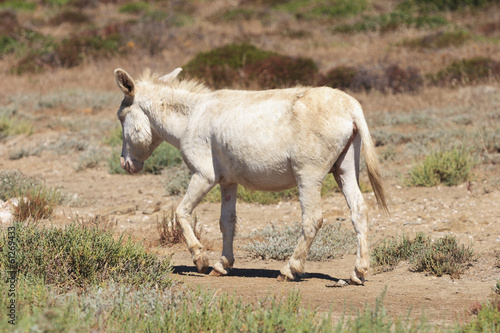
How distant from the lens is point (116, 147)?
14.2 meters

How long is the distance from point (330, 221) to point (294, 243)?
1.67m

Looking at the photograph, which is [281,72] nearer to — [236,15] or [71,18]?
[236,15]

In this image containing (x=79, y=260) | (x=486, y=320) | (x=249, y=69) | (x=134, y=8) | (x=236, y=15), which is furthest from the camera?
(x=134, y=8)

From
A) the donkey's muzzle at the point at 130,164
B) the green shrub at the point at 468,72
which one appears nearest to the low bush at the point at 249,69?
the green shrub at the point at 468,72

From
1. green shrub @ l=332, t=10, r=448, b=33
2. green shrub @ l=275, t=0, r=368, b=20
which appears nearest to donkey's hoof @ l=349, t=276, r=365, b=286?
green shrub @ l=332, t=10, r=448, b=33

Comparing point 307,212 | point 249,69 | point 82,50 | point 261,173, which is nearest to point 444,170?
point 307,212

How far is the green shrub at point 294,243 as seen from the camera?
774 centimetres

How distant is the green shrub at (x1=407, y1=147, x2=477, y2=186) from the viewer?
10.3 meters

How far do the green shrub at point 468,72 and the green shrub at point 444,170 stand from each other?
277 inches

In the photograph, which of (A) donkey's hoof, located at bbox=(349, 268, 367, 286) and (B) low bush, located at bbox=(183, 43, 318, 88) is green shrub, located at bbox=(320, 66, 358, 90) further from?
(A) donkey's hoof, located at bbox=(349, 268, 367, 286)

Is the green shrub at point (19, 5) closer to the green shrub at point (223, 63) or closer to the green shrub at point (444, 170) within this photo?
the green shrub at point (223, 63)

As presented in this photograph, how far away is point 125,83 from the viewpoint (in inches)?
270

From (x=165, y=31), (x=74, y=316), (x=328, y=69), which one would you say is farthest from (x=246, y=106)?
(x=165, y=31)

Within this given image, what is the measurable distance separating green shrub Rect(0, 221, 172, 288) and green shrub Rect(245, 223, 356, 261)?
2.33m
